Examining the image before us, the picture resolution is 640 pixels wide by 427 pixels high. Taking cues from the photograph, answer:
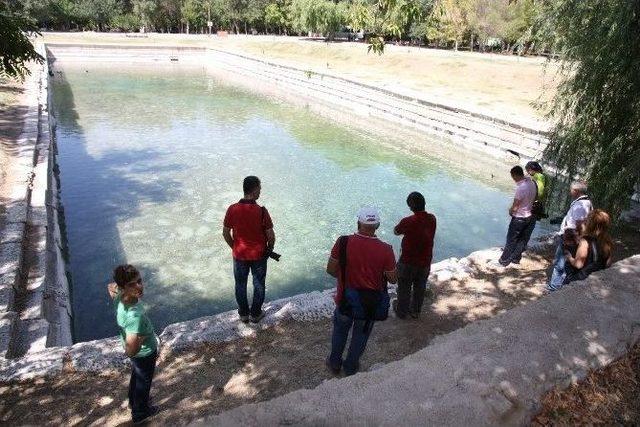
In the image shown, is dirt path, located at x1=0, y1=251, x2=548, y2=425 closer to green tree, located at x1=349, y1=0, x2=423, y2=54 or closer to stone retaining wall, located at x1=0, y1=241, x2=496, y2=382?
stone retaining wall, located at x1=0, y1=241, x2=496, y2=382

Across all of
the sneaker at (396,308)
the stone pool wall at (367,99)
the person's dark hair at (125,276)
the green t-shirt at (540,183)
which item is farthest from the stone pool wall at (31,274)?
the stone pool wall at (367,99)

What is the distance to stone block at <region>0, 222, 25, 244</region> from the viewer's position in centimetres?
726

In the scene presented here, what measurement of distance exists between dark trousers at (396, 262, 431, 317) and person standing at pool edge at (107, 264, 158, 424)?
306 centimetres

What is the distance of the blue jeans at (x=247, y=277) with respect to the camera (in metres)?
5.44

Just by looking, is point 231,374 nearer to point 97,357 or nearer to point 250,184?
point 97,357

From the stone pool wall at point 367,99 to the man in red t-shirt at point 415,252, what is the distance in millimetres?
10637

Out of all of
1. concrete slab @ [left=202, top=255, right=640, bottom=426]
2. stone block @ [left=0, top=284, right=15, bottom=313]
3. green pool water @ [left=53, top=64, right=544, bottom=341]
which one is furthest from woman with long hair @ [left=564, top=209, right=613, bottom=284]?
stone block @ [left=0, top=284, right=15, bottom=313]

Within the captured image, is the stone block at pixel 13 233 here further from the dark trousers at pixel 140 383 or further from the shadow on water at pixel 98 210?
the dark trousers at pixel 140 383

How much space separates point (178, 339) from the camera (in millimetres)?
5621

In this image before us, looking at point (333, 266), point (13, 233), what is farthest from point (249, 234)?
point (13, 233)

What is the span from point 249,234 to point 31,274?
3.84m

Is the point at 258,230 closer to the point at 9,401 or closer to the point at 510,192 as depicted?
the point at 9,401

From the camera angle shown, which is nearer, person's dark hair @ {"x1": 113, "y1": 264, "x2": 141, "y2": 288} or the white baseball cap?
person's dark hair @ {"x1": 113, "y1": 264, "x2": 141, "y2": 288}

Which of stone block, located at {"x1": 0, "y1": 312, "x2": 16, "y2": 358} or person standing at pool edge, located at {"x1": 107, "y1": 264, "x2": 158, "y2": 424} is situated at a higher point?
person standing at pool edge, located at {"x1": 107, "y1": 264, "x2": 158, "y2": 424}
